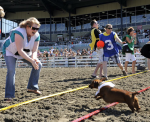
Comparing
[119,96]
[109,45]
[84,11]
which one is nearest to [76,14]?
[84,11]

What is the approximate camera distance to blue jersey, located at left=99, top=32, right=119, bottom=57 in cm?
632

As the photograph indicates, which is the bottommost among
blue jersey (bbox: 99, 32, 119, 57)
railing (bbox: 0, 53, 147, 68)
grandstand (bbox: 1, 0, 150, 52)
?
railing (bbox: 0, 53, 147, 68)

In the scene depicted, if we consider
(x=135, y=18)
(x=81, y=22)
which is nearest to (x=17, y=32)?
(x=135, y=18)

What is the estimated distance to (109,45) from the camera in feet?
20.7

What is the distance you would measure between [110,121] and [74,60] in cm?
1395

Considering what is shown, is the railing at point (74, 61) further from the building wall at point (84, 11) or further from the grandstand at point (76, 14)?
the building wall at point (84, 11)

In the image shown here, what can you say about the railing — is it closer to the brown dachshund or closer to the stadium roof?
the brown dachshund

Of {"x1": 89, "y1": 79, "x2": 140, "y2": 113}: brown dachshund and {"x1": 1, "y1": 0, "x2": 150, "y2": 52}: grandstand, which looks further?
{"x1": 1, "y1": 0, "x2": 150, "y2": 52}: grandstand

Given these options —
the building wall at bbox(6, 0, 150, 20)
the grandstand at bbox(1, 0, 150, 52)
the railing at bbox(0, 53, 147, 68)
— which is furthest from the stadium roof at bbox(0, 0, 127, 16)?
the railing at bbox(0, 53, 147, 68)

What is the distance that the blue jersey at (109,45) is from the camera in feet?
20.7

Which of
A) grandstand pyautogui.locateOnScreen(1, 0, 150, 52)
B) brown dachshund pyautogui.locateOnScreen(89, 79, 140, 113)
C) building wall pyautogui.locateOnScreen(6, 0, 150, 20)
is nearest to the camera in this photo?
brown dachshund pyautogui.locateOnScreen(89, 79, 140, 113)

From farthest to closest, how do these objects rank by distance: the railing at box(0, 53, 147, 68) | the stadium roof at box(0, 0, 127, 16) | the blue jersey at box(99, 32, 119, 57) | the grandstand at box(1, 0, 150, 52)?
1. the stadium roof at box(0, 0, 127, 16)
2. the grandstand at box(1, 0, 150, 52)
3. the railing at box(0, 53, 147, 68)
4. the blue jersey at box(99, 32, 119, 57)

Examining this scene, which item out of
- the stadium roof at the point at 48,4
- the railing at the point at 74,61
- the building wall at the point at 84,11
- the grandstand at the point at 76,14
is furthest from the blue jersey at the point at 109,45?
the building wall at the point at 84,11

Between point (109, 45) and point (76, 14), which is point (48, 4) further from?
point (109, 45)
